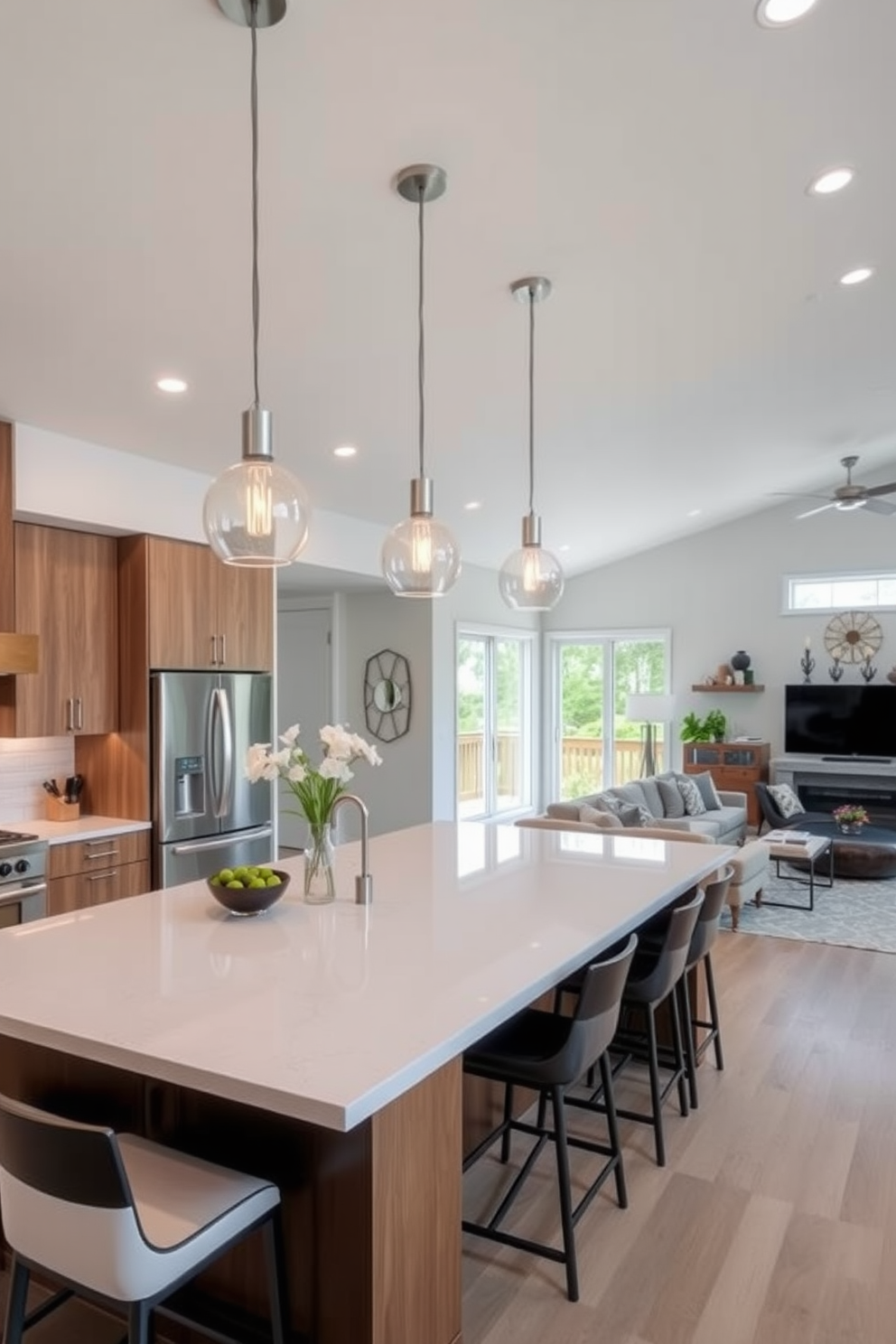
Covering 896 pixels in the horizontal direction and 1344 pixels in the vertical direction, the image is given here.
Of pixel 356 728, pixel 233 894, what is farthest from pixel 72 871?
pixel 356 728

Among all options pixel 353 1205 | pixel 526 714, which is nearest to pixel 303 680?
pixel 526 714

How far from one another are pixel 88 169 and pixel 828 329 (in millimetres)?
3733

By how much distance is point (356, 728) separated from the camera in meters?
7.88

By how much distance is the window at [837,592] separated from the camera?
8602 millimetres

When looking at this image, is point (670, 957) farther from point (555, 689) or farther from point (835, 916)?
point (555, 689)

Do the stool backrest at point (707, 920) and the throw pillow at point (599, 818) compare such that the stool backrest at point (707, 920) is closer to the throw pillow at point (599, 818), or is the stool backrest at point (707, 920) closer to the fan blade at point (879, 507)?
the throw pillow at point (599, 818)

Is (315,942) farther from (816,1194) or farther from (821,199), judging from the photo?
(821,199)

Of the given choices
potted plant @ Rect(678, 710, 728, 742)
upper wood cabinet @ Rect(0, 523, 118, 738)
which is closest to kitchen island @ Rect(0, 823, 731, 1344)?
upper wood cabinet @ Rect(0, 523, 118, 738)

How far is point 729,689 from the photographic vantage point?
899 cm

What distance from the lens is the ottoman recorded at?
17.4 feet

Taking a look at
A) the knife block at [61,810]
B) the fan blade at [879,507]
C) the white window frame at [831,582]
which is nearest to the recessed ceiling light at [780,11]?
the knife block at [61,810]

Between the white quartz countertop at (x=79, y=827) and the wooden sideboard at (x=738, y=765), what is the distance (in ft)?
20.0

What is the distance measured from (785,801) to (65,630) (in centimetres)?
610

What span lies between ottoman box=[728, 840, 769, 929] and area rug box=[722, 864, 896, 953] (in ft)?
0.57
